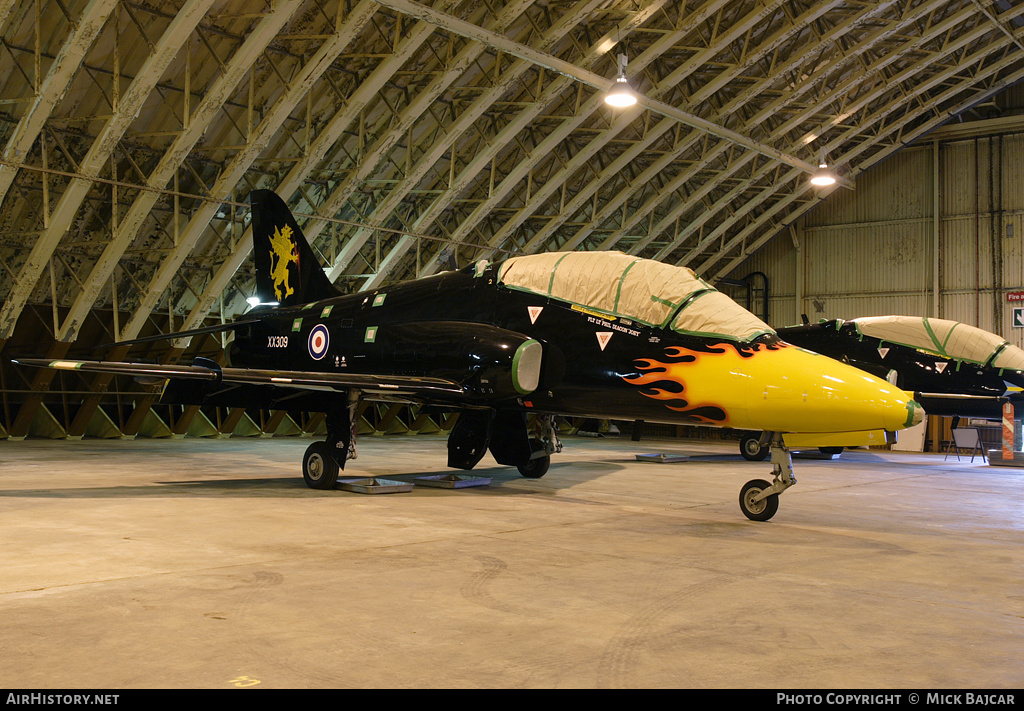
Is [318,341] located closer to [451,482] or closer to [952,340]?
[451,482]

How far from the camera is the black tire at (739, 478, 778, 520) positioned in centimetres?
752

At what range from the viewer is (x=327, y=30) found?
17.1m

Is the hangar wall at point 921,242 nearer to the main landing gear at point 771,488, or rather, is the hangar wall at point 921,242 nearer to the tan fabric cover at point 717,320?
the tan fabric cover at point 717,320

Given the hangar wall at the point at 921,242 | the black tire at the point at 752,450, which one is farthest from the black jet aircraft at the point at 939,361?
the hangar wall at the point at 921,242

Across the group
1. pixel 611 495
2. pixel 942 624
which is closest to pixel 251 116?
pixel 611 495

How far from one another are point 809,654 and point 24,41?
16.8 m

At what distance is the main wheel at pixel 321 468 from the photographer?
9.48m

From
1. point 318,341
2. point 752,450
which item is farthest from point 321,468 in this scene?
point 752,450

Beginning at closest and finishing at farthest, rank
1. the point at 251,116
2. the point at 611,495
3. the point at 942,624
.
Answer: the point at 942,624 < the point at 611,495 < the point at 251,116

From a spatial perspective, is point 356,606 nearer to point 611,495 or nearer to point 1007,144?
point 611,495

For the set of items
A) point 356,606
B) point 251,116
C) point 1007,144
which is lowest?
point 356,606

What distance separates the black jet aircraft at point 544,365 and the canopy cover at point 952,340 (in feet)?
29.3

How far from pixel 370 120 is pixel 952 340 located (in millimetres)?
13889

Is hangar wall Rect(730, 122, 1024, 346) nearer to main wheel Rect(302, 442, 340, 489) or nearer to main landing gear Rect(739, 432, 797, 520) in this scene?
main landing gear Rect(739, 432, 797, 520)
